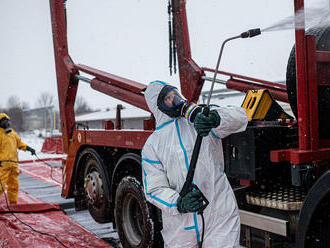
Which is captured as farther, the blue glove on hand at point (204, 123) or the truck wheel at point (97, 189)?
the truck wheel at point (97, 189)

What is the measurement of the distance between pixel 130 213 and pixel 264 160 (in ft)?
6.80

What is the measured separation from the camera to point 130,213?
13.6ft

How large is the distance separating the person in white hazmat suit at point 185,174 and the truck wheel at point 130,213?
1.33 metres

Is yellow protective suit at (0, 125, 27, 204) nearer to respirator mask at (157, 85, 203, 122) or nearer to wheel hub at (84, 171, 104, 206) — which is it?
wheel hub at (84, 171, 104, 206)

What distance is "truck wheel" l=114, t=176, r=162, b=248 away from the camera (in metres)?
3.81

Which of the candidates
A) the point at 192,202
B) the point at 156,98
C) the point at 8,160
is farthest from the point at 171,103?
the point at 8,160

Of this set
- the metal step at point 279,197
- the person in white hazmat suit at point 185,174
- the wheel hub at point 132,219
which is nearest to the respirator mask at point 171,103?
the person in white hazmat suit at point 185,174

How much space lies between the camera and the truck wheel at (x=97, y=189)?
4.71m

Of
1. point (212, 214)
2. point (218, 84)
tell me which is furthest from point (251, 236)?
point (218, 84)

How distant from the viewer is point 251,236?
285 centimetres

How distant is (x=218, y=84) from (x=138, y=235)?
2.41 meters

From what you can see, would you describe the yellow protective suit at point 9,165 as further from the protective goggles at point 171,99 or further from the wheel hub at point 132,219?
the protective goggles at point 171,99

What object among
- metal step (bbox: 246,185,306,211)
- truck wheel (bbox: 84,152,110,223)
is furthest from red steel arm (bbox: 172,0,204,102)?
metal step (bbox: 246,185,306,211)

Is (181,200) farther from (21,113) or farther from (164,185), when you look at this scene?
(21,113)
